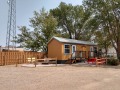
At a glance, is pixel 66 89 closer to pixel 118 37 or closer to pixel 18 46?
pixel 118 37

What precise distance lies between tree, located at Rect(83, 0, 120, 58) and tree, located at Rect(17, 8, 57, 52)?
8.78 metres

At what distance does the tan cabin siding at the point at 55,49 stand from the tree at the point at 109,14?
7962 millimetres

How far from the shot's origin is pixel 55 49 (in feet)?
99.1

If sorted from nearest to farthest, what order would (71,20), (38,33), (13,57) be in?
(13,57) < (38,33) < (71,20)

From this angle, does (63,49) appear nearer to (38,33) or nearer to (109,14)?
(109,14)

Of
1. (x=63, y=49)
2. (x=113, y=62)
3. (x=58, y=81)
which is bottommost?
(x=58, y=81)

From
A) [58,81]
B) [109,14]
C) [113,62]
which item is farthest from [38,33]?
[58,81]

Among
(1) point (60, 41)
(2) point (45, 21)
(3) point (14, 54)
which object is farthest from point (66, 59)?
(2) point (45, 21)

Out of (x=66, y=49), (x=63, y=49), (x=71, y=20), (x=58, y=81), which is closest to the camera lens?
(x=58, y=81)

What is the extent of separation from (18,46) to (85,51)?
15893 millimetres

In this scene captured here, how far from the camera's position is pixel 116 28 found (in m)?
33.4

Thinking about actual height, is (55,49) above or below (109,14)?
below

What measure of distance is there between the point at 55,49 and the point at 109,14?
9399mm

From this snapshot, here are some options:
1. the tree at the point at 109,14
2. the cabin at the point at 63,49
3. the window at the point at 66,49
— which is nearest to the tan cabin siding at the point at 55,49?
the cabin at the point at 63,49
